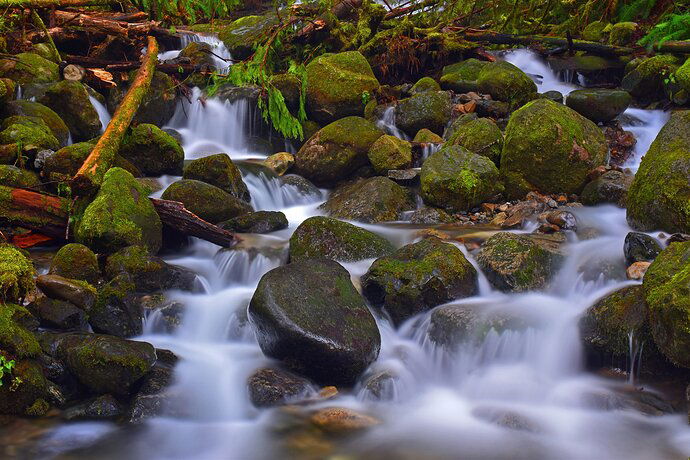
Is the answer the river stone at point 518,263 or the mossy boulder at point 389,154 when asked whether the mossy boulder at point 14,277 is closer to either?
the river stone at point 518,263

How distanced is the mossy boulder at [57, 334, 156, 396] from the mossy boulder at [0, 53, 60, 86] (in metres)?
7.75

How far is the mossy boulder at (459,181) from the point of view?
8977 millimetres

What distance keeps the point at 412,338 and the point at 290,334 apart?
159 cm

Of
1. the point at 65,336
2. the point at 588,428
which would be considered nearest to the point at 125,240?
the point at 65,336

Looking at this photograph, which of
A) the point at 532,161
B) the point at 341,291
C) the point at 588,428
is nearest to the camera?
the point at 588,428

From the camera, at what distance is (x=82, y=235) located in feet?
21.9

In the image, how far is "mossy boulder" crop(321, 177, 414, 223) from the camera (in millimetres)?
9266

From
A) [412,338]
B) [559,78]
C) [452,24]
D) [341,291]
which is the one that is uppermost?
[452,24]

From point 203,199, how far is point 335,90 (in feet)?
17.2

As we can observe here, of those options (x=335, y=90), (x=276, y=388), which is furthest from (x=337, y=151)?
(x=276, y=388)

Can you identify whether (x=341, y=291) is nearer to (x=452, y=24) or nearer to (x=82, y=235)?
(x=82, y=235)

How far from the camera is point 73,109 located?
33.1ft

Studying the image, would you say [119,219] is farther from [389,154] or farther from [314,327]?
[389,154]

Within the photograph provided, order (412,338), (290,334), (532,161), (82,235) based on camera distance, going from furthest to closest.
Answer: (532,161)
(82,235)
(412,338)
(290,334)
